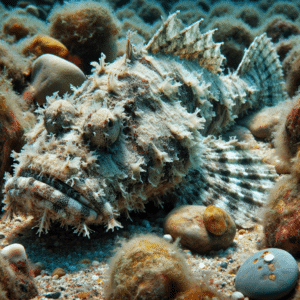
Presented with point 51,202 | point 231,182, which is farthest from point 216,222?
point 51,202

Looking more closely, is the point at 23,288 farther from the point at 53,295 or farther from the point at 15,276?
the point at 53,295

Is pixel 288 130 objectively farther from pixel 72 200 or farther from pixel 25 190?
pixel 25 190

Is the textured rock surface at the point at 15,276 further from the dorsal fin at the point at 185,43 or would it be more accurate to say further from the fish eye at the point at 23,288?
the dorsal fin at the point at 185,43

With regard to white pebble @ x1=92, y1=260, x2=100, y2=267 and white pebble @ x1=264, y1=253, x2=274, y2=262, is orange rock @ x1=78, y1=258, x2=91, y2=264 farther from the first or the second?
white pebble @ x1=264, y1=253, x2=274, y2=262

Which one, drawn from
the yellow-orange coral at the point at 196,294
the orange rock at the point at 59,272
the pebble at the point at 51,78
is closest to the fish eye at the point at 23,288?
the orange rock at the point at 59,272

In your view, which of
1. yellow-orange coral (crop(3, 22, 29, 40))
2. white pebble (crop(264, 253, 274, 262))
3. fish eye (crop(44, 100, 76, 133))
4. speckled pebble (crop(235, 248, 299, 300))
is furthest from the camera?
yellow-orange coral (crop(3, 22, 29, 40))

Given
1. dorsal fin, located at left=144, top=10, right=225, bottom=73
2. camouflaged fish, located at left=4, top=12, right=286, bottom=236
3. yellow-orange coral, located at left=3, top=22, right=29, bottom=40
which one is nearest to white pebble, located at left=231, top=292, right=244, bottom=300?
camouflaged fish, located at left=4, top=12, right=286, bottom=236
